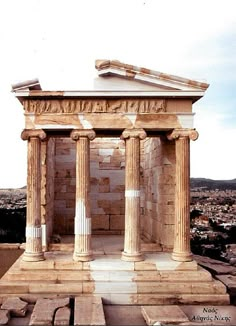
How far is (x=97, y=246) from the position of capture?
62.0 feet

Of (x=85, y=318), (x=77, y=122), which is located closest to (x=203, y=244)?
(x=77, y=122)

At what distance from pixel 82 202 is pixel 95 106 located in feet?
12.1

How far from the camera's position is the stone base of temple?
14844 millimetres

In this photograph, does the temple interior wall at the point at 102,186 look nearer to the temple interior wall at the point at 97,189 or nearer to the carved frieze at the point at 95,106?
the temple interior wall at the point at 97,189

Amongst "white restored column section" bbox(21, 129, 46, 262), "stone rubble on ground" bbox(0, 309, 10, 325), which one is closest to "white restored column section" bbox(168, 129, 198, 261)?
"white restored column section" bbox(21, 129, 46, 262)

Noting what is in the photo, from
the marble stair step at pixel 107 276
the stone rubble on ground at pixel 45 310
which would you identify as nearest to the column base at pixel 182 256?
the marble stair step at pixel 107 276

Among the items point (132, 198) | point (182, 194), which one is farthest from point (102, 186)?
point (182, 194)

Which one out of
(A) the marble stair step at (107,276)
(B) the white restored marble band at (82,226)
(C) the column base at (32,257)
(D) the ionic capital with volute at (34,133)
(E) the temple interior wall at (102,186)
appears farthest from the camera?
(E) the temple interior wall at (102,186)

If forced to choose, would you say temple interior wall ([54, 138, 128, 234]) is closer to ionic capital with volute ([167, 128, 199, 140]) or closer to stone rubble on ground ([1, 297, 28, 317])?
ionic capital with volute ([167, 128, 199, 140])

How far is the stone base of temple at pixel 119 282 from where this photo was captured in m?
14.8

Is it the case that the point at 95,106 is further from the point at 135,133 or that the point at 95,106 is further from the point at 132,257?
the point at 132,257

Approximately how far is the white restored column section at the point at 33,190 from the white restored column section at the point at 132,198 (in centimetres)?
323

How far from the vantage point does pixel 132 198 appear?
16.4m

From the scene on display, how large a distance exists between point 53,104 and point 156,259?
7.07 metres
